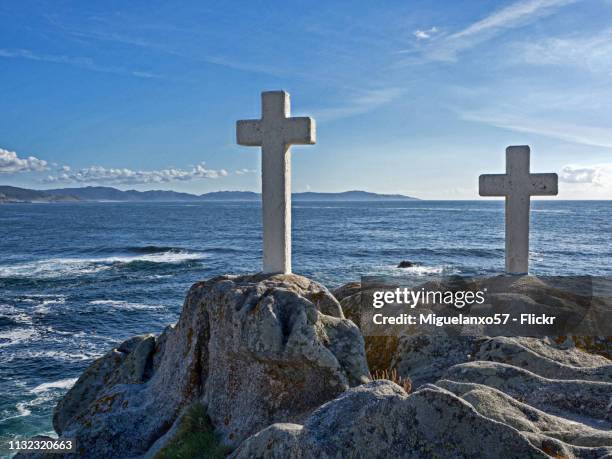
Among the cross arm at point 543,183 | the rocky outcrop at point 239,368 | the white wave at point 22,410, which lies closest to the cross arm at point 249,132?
the rocky outcrop at point 239,368

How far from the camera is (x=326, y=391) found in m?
6.54

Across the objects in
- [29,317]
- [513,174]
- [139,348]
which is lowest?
[29,317]

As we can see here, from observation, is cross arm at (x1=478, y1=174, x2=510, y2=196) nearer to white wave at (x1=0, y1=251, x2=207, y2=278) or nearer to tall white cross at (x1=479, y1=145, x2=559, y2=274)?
tall white cross at (x1=479, y1=145, x2=559, y2=274)

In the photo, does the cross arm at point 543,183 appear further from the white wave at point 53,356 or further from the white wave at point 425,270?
the white wave at point 425,270

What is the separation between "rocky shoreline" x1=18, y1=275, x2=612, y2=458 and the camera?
4.20 m

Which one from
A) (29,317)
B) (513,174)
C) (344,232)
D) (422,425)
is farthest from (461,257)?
(422,425)

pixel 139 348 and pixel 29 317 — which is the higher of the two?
pixel 139 348

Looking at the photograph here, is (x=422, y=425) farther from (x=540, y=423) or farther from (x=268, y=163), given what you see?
(x=268, y=163)

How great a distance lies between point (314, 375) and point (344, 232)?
84255mm

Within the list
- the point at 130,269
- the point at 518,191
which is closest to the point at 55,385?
the point at 518,191

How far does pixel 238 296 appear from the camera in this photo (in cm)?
748

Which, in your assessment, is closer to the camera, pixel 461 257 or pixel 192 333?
pixel 192 333

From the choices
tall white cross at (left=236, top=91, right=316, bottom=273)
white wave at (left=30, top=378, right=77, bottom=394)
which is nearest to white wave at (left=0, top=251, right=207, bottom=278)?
white wave at (left=30, top=378, right=77, bottom=394)

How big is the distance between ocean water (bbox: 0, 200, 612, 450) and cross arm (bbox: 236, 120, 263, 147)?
12.0m
